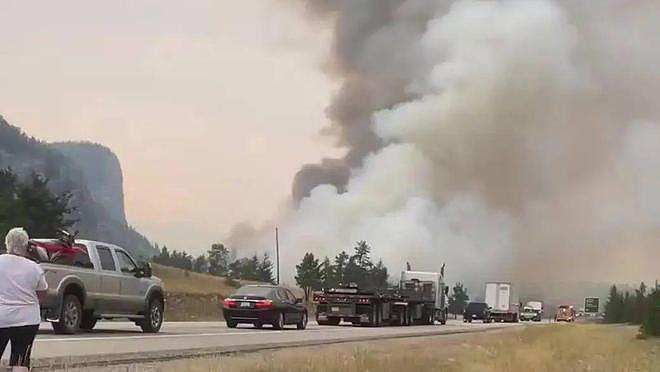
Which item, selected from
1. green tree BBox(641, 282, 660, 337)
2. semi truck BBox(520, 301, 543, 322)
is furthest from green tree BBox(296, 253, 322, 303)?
green tree BBox(641, 282, 660, 337)

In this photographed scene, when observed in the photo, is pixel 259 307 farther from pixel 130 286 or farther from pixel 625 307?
pixel 625 307

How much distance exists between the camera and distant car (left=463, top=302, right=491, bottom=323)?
76062 millimetres

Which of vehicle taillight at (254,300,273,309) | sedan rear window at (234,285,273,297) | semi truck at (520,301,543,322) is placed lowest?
semi truck at (520,301,543,322)

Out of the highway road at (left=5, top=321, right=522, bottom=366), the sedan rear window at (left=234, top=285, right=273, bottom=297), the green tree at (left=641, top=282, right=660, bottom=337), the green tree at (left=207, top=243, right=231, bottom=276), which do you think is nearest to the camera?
the highway road at (left=5, top=321, right=522, bottom=366)

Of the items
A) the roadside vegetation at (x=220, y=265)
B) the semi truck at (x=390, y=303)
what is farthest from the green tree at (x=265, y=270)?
the semi truck at (x=390, y=303)

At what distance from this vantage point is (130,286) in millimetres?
22203

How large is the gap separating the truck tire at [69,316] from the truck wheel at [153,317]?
283cm

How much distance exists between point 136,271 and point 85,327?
1.99m

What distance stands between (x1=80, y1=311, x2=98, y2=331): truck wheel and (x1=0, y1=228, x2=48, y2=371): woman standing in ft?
40.6

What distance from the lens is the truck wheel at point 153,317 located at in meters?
23.4

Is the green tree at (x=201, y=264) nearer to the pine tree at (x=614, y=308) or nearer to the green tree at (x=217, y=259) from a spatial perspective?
the green tree at (x=217, y=259)

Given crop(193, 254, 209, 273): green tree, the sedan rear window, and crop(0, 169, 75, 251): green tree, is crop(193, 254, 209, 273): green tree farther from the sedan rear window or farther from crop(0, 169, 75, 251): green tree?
the sedan rear window

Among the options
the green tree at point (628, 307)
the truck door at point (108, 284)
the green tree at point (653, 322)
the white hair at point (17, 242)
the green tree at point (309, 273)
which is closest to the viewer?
the white hair at point (17, 242)

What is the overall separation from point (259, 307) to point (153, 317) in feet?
24.5
